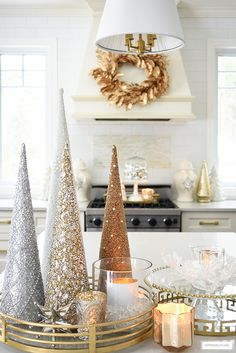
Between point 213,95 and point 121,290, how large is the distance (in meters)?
3.57

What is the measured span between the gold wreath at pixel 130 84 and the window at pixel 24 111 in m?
0.82

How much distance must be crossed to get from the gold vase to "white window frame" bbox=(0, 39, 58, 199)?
138 cm

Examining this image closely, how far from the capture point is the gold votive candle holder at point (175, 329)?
994 mm

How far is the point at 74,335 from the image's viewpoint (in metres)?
0.94

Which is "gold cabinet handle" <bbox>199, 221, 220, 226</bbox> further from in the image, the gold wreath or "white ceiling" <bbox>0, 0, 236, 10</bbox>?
"white ceiling" <bbox>0, 0, 236, 10</bbox>

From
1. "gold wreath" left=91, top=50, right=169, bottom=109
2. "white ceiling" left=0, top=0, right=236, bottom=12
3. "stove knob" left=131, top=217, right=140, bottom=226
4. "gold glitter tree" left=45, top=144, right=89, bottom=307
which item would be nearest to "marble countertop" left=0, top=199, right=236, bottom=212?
"stove knob" left=131, top=217, right=140, bottom=226

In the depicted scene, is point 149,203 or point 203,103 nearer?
point 149,203

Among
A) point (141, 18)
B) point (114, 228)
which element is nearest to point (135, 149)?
point (141, 18)

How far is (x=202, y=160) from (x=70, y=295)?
3480mm

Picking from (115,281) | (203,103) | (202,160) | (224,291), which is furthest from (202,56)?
(115,281)

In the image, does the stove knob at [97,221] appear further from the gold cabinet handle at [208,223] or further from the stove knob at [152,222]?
the gold cabinet handle at [208,223]

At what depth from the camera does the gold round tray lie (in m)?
0.95

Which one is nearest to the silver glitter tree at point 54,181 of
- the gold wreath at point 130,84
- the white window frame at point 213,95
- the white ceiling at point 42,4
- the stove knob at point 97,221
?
the stove knob at point 97,221

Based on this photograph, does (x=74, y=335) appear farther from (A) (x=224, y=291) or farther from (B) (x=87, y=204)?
(B) (x=87, y=204)
